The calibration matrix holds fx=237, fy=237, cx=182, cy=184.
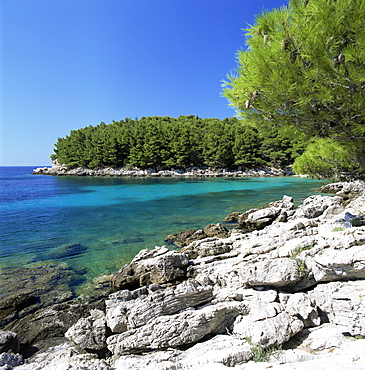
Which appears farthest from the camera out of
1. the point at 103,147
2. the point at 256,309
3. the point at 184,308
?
the point at 103,147

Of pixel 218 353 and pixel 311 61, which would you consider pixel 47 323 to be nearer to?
pixel 218 353

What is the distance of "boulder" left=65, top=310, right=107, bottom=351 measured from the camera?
16.9 feet

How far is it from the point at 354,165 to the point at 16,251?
1502 cm

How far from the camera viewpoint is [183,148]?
242ft

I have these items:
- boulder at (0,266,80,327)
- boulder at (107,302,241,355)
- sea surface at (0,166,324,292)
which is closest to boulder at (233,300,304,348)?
boulder at (107,302,241,355)

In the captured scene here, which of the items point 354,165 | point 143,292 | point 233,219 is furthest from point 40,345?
point 233,219

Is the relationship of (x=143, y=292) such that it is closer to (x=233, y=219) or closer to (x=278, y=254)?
(x=278, y=254)

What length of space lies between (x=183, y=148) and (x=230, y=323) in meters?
70.1

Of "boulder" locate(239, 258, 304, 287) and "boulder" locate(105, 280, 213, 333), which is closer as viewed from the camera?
"boulder" locate(105, 280, 213, 333)

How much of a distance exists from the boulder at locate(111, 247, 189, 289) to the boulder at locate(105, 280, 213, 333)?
83.0 inches

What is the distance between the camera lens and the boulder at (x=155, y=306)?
521 cm

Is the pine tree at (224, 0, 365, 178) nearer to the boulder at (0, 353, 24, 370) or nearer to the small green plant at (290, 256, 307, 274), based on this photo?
the small green plant at (290, 256, 307, 274)

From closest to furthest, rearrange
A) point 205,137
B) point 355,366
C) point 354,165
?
point 355,366 → point 354,165 → point 205,137

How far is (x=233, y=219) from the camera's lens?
1742 centimetres
